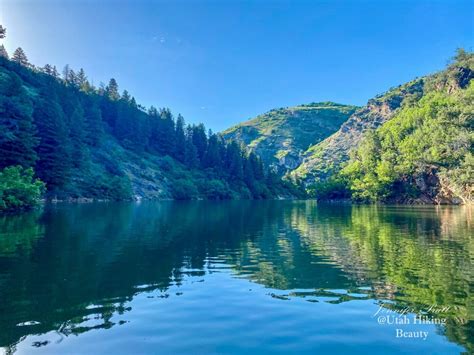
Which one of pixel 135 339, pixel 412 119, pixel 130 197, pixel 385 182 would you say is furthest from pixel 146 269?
pixel 412 119

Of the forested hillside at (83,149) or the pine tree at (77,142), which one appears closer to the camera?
the forested hillside at (83,149)

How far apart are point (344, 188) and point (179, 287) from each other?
170755 mm

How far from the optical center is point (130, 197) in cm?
12900

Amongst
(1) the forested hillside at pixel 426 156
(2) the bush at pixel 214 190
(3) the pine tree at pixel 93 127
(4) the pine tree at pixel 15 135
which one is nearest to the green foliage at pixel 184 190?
(2) the bush at pixel 214 190

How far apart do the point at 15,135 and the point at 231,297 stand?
67.0 meters

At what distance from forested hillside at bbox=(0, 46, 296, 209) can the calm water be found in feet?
129

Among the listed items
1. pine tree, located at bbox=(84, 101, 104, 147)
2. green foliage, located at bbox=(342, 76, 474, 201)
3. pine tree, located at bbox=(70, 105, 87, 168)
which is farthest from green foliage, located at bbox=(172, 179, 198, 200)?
green foliage, located at bbox=(342, 76, 474, 201)

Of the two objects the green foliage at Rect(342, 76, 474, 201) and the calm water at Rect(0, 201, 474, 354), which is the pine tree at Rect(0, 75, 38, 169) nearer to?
the calm water at Rect(0, 201, 474, 354)

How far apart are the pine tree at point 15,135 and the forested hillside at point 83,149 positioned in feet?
0.51

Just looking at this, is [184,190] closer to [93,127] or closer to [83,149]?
[93,127]

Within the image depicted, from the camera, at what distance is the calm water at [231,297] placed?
10984 mm

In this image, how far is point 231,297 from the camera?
15695mm

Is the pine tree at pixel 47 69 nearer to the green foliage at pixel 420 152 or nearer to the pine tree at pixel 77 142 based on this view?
the pine tree at pixel 77 142

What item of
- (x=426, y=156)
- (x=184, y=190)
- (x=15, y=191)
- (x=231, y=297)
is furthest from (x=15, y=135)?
(x=426, y=156)
